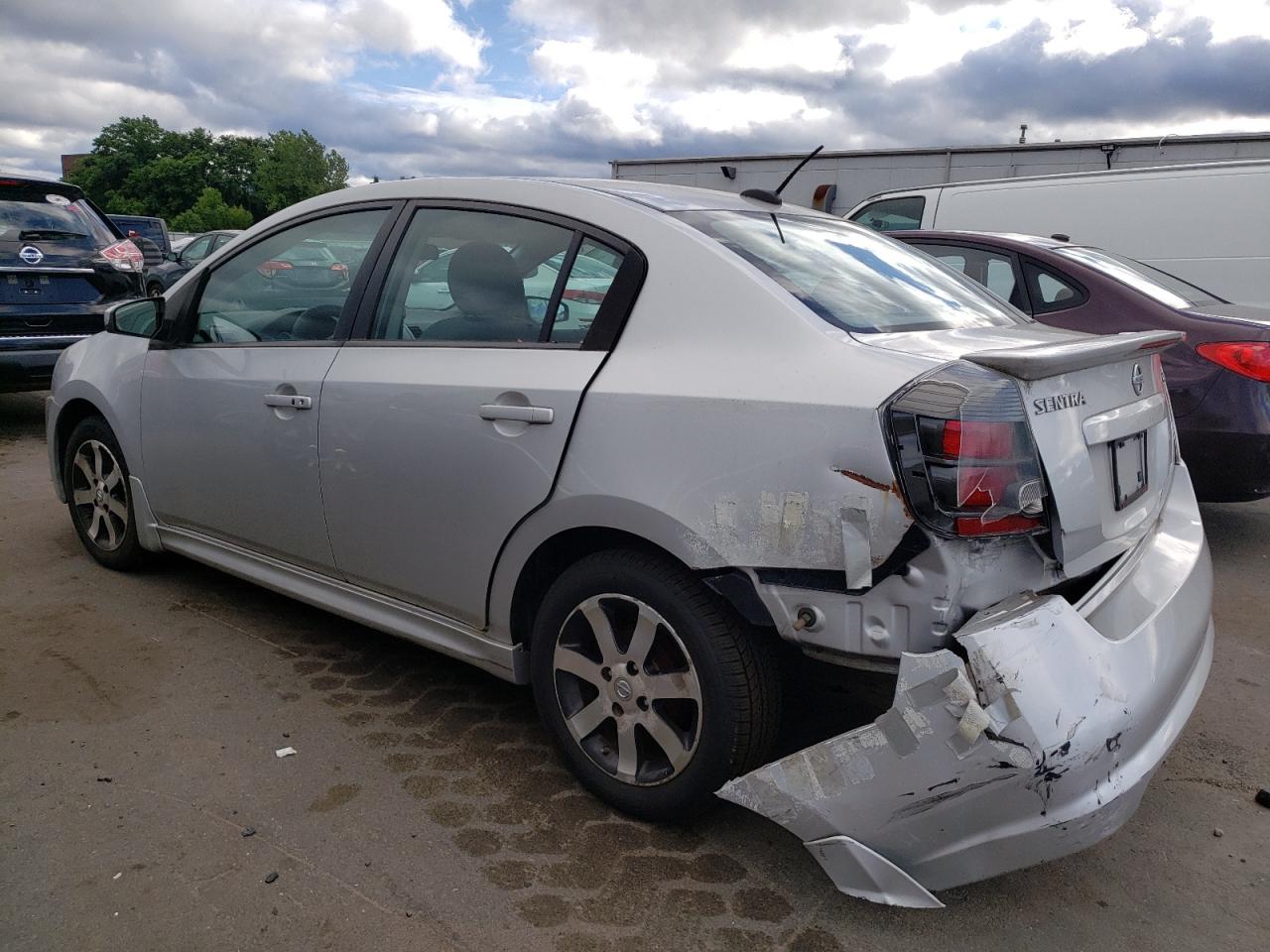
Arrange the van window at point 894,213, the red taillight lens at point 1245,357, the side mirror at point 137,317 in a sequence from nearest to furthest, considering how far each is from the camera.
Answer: the side mirror at point 137,317 < the red taillight lens at point 1245,357 < the van window at point 894,213

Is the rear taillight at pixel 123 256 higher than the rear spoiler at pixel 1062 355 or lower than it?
lower

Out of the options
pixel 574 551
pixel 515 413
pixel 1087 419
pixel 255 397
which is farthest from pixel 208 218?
pixel 1087 419

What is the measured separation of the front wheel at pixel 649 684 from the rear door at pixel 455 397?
0.29 meters

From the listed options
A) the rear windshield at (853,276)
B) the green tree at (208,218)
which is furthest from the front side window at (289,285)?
the green tree at (208,218)

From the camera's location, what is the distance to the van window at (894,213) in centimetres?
842

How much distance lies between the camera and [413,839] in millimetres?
2506

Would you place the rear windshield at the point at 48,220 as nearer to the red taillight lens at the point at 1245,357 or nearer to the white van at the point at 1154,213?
the white van at the point at 1154,213

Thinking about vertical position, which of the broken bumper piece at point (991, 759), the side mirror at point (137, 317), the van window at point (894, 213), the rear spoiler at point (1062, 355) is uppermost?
the van window at point (894, 213)

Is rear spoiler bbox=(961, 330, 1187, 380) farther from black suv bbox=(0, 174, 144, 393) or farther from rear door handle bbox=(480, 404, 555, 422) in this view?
black suv bbox=(0, 174, 144, 393)

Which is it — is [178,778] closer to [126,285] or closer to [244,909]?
[244,909]

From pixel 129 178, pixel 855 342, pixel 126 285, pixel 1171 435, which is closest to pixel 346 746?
pixel 855 342

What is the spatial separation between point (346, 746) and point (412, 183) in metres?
1.80

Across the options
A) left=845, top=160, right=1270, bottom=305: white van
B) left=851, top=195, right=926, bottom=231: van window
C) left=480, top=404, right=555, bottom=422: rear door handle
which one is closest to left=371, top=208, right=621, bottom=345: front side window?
left=480, top=404, right=555, bottom=422: rear door handle

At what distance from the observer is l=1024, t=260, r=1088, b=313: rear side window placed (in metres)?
5.28
